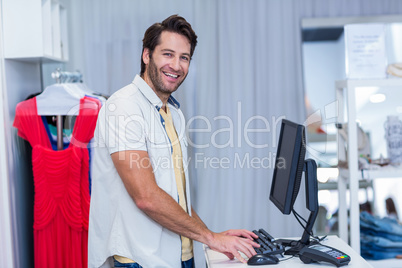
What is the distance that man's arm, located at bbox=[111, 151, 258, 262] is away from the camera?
68.3 inches

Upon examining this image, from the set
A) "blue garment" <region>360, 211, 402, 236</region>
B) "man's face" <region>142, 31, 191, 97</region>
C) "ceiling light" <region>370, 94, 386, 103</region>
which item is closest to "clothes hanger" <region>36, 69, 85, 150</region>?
"man's face" <region>142, 31, 191, 97</region>

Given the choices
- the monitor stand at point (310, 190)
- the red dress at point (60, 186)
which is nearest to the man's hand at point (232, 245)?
the monitor stand at point (310, 190)

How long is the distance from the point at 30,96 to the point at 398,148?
2281 mm

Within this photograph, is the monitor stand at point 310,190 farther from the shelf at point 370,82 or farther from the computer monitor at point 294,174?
the shelf at point 370,82

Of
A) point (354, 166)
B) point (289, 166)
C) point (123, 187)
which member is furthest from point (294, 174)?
point (354, 166)

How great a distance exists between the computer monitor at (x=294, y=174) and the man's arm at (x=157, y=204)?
0.77 ft

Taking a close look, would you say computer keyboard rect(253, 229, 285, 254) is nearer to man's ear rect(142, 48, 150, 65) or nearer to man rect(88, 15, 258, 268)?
man rect(88, 15, 258, 268)

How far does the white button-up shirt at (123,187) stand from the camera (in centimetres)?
177

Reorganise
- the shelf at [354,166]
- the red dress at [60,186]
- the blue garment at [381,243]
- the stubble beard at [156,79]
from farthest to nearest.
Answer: the blue garment at [381,243] < the shelf at [354,166] < the red dress at [60,186] < the stubble beard at [156,79]

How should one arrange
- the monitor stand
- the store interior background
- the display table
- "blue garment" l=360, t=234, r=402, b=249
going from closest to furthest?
1. the display table
2. the monitor stand
3. "blue garment" l=360, t=234, r=402, b=249
4. the store interior background

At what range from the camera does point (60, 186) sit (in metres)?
2.64

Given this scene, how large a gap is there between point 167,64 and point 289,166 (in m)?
0.66

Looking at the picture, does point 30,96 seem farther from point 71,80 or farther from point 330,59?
point 330,59

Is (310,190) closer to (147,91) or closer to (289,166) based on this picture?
(289,166)
